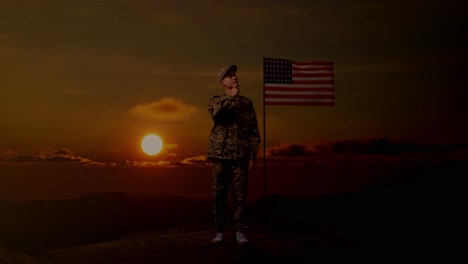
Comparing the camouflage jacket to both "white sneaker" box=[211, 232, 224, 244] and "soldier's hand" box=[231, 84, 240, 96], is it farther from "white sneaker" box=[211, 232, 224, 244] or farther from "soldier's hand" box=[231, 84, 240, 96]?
"white sneaker" box=[211, 232, 224, 244]

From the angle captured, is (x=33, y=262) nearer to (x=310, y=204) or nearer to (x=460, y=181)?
(x=310, y=204)

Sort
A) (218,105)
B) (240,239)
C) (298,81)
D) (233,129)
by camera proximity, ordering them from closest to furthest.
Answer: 1. (218,105)
2. (233,129)
3. (240,239)
4. (298,81)

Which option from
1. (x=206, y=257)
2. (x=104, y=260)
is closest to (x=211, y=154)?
(x=206, y=257)

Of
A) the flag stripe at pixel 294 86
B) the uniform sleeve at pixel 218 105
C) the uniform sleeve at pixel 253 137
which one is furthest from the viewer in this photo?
the flag stripe at pixel 294 86

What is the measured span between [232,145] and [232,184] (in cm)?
48

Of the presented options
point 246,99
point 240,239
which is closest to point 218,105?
point 246,99

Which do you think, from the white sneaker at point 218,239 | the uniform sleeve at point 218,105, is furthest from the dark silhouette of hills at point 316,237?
the uniform sleeve at point 218,105

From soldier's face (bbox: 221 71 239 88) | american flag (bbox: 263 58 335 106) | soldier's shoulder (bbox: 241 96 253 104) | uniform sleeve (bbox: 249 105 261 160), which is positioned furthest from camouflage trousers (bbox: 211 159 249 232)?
american flag (bbox: 263 58 335 106)

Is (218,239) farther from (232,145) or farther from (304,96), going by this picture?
(304,96)

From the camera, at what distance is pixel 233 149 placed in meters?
5.71

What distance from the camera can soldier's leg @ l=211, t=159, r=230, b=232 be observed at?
5820mm

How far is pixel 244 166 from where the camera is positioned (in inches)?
229

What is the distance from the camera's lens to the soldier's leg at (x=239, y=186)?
228 inches

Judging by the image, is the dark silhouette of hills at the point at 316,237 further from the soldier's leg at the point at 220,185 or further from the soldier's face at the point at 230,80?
the soldier's face at the point at 230,80
